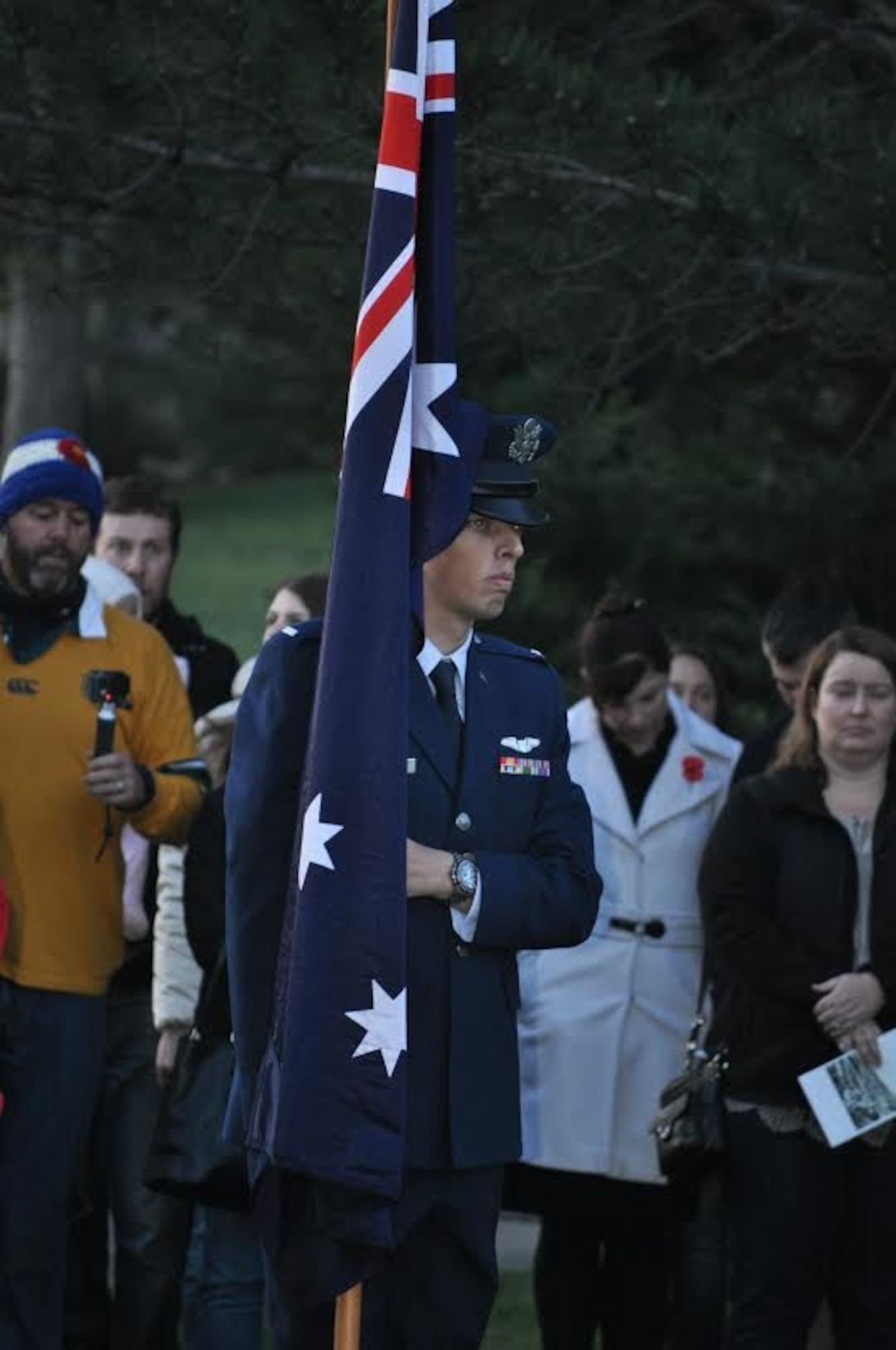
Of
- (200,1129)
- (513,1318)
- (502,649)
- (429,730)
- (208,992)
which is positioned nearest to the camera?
(429,730)

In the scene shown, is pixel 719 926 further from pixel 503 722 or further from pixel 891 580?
pixel 891 580

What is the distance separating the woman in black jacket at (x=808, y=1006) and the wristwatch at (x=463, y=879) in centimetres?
174

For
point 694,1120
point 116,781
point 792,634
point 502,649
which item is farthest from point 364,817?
point 792,634

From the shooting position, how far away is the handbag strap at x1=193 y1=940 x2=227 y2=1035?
5688 mm

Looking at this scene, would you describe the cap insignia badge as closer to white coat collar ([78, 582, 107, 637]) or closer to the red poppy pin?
white coat collar ([78, 582, 107, 637])

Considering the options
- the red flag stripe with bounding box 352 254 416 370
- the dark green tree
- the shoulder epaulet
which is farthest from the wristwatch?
the dark green tree

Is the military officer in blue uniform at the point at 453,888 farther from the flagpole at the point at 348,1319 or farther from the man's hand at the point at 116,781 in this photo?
the man's hand at the point at 116,781

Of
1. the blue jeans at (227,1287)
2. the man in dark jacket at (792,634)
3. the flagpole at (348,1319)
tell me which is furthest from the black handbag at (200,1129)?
the man in dark jacket at (792,634)

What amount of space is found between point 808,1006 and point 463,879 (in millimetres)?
1844

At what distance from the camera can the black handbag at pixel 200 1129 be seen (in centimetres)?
539

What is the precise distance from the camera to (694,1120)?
6098 millimetres

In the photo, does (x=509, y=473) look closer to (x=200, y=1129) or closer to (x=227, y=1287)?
(x=200, y=1129)

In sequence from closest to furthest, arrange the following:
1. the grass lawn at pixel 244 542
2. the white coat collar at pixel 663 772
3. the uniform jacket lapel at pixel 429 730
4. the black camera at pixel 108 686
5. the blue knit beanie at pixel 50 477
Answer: the uniform jacket lapel at pixel 429 730
the black camera at pixel 108 686
the blue knit beanie at pixel 50 477
the white coat collar at pixel 663 772
the grass lawn at pixel 244 542

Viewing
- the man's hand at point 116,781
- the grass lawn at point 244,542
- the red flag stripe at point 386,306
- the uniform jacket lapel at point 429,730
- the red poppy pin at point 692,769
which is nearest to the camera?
the red flag stripe at point 386,306
